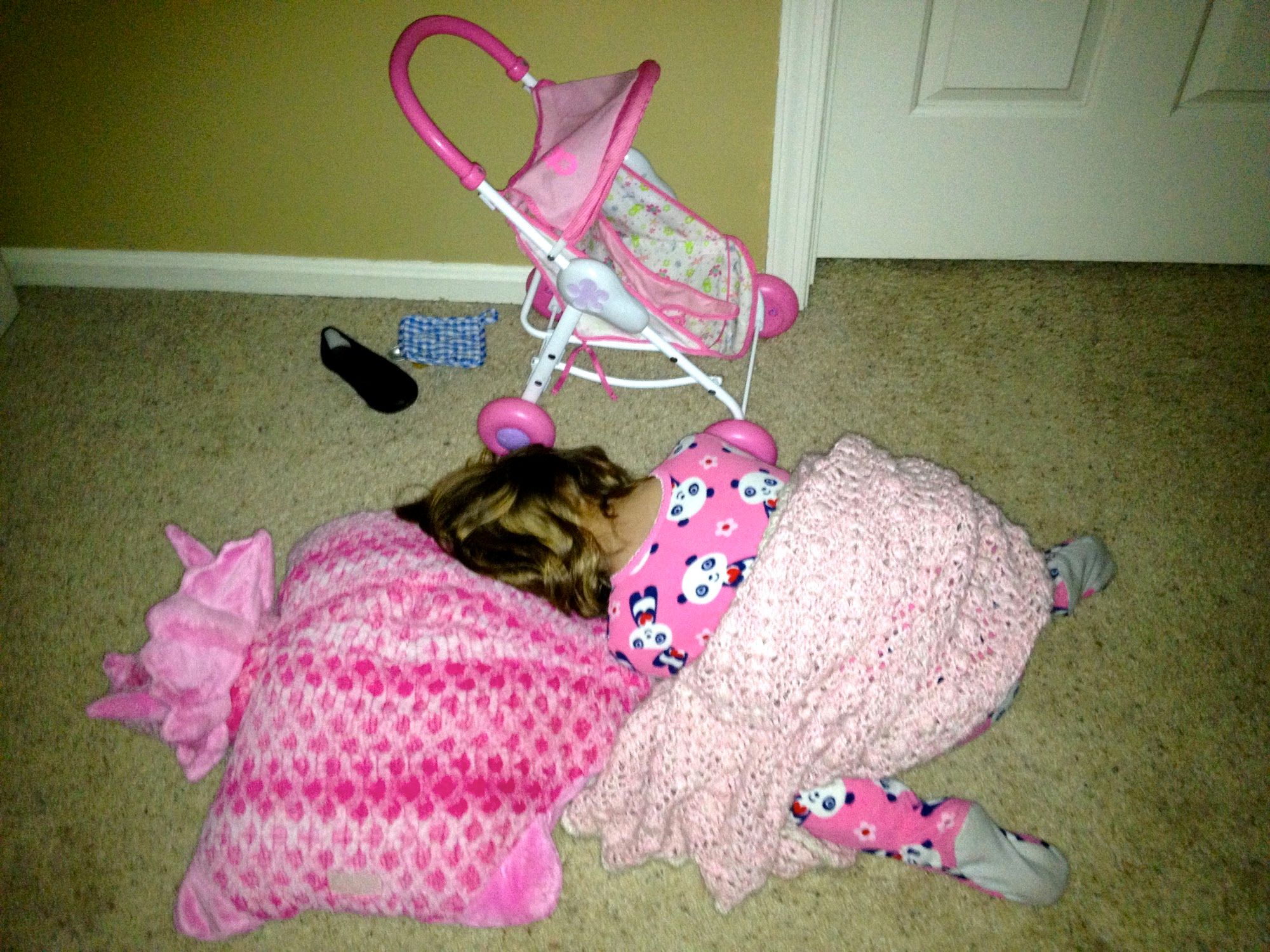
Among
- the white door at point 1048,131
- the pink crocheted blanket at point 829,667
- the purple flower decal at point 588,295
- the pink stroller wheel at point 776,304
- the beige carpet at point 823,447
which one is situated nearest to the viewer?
the pink crocheted blanket at point 829,667

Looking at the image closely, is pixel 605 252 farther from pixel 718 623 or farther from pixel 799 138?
pixel 718 623

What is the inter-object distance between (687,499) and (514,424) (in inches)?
16.8

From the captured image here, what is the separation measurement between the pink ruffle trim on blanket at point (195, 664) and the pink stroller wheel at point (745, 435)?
699 millimetres

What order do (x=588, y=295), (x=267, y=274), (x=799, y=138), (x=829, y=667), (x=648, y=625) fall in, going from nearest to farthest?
(x=829, y=667) < (x=648, y=625) < (x=588, y=295) < (x=799, y=138) < (x=267, y=274)

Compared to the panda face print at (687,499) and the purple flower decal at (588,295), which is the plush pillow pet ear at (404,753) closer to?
the panda face print at (687,499)

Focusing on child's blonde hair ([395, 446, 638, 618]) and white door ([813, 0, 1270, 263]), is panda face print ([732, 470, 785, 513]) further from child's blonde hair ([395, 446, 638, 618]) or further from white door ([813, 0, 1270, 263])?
white door ([813, 0, 1270, 263])

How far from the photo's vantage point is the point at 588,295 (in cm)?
122

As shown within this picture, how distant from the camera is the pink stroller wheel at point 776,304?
5.10 feet

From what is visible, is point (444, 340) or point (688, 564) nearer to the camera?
point (688, 564)

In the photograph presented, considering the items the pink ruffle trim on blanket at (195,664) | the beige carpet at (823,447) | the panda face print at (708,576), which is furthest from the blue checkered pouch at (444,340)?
the panda face print at (708,576)

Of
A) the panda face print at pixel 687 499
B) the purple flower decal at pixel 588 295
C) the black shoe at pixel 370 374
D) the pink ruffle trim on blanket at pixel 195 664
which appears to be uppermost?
the purple flower decal at pixel 588 295

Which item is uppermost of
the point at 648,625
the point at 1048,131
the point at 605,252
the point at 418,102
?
the point at 418,102

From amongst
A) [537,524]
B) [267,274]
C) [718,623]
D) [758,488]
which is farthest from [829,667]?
[267,274]

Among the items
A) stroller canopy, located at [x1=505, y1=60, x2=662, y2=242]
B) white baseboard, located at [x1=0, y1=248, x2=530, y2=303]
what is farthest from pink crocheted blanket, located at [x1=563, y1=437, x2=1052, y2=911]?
white baseboard, located at [x1=0, y1=248, x2=530, y2=303]
